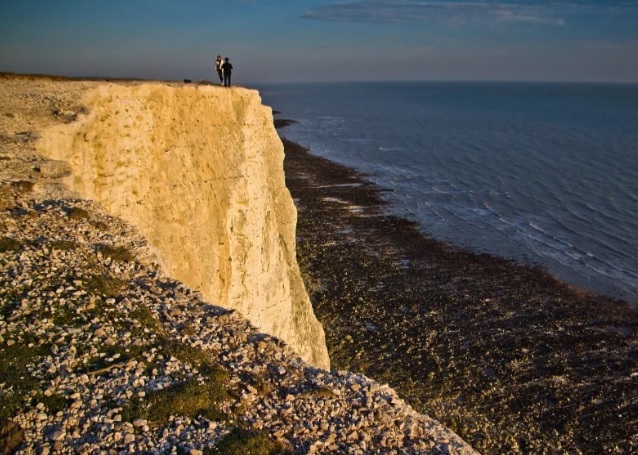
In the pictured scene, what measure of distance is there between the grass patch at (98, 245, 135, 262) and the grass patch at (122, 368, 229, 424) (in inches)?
166

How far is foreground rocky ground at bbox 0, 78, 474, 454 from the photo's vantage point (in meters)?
7.31

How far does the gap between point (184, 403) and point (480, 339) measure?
25603 mm

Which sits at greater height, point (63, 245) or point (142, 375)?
point (63, 245)

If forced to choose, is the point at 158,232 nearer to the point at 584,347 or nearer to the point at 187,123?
the point at 187,123

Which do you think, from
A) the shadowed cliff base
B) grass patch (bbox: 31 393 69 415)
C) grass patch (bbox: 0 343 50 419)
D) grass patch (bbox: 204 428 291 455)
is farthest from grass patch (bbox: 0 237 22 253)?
the shadowed cliff base

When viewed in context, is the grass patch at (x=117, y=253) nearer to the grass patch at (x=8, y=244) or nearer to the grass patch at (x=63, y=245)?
the grass patch at (x=63, y=245)

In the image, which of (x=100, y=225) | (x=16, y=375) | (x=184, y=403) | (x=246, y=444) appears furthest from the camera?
(x=100, y=225)

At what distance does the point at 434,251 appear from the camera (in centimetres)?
4441

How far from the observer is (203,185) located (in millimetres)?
20281

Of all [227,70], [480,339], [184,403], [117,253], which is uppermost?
[227,70]

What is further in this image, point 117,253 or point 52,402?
point 117,253

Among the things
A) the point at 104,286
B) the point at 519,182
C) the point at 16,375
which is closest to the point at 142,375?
the point at 16,375

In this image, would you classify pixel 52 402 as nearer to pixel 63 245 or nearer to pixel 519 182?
pixel 63 245

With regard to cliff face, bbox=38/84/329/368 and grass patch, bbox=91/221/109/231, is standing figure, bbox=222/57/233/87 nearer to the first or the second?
cliff face, bbox=38/84/329/368
